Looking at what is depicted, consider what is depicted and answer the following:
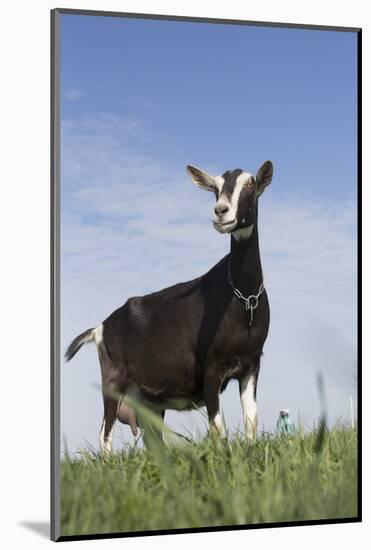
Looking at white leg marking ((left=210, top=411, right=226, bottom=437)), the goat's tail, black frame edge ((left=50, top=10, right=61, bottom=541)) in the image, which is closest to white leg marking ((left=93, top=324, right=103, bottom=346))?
the goat's tail

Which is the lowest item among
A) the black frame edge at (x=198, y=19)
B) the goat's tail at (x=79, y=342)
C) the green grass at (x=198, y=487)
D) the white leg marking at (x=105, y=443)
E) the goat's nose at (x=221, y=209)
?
the green grass at (x=198, y=487)

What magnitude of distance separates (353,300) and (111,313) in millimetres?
1247

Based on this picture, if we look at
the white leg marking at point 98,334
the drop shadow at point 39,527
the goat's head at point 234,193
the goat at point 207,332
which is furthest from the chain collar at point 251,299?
the drop shadow at point 39,527

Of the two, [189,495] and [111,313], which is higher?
[111,313]

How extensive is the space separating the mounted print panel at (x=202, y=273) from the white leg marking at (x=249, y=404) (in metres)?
0.01

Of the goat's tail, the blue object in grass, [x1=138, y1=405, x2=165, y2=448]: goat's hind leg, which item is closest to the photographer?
[x1=138, y1=405, x2=165, y2=448]: goat's hind leg

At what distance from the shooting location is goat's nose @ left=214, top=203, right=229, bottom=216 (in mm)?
6270

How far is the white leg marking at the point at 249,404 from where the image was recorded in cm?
626

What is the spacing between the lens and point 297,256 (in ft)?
21.1

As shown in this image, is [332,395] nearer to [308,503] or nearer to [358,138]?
[308,503]

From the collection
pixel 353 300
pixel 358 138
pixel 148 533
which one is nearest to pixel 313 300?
pixel 353 300

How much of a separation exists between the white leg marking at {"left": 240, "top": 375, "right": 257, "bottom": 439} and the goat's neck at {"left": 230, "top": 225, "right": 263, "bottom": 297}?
17.0 inches

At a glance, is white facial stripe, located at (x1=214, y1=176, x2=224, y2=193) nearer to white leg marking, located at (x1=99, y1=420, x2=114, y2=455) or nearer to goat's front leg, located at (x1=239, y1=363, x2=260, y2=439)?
goat's front leg, located at (x1=239, y1=363, x2=260, y2=439)

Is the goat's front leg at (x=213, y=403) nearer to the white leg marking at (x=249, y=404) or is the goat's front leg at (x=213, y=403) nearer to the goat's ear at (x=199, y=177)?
the white leg marking at (x=249, y=404)
